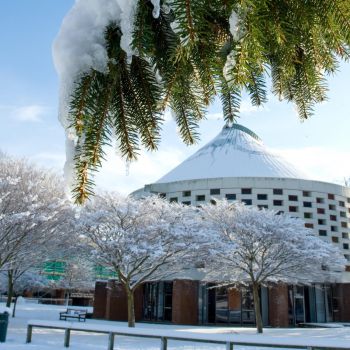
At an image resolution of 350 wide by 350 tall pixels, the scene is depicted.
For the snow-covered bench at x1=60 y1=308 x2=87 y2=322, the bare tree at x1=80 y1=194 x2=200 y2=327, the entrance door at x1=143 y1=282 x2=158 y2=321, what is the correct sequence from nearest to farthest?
the bare tree at x1=80 y1=194 x2=200 y2=327, the snow-covered bench at x1=60 y1=308 x2=87 y2=322, the entrance door at x1=143 y1=282 x2=158 y2=321

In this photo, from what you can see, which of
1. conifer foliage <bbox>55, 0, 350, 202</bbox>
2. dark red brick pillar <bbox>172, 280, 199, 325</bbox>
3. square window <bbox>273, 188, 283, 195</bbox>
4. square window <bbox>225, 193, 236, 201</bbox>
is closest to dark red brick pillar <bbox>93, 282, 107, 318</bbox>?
dark red brick pillar <bbox>172, 280, 199, 325</bbox>

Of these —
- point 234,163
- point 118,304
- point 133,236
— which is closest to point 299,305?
point 118,304

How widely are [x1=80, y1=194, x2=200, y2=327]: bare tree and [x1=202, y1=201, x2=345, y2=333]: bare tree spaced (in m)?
2.26

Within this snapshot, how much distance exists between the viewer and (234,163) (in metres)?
46.0

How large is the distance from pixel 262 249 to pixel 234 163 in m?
21.3

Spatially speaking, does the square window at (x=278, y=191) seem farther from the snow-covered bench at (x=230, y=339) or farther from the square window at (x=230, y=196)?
the snow-covered bench at (x=230, y=339)

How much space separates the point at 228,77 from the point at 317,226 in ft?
137

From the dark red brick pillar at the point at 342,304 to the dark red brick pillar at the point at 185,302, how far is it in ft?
44.7

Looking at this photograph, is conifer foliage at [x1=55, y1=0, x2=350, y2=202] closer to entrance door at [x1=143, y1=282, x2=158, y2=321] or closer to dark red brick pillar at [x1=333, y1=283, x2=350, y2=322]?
entrance door at [x1=143, y1=282, x2=158, y2=321]

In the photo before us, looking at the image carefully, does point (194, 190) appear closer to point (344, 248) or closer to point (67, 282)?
point (344, 248)

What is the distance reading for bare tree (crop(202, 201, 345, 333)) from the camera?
25062mm

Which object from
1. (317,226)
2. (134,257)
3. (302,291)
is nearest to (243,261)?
(134,257)

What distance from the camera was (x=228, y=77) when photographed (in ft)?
4.80

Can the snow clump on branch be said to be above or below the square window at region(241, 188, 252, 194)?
below
